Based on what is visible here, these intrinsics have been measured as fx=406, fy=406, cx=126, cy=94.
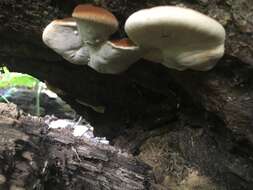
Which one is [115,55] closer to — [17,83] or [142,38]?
[142,38]

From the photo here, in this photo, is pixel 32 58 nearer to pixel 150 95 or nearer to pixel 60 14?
pixel 60 14

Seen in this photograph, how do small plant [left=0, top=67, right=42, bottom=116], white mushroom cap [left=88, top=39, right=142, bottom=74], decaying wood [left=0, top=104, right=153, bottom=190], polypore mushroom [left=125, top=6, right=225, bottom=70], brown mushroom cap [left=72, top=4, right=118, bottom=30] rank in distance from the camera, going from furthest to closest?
small plant [left=0, top=67, right=42, bottom=116]
decaying wood [left=0, top=104, right=153, bottom=190]
white mushroom cap [left=88, top=39, right=142, bottom=74]
brown mushroom cap [left=72, top=4, right=118, bottom=30]
polypore mushroom [left=125, top=6, right=225, bottom=70]

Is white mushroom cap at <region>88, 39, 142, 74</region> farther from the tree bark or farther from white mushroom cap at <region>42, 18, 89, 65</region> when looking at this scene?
the tree bark

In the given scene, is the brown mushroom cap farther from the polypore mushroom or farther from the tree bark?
the tree bark

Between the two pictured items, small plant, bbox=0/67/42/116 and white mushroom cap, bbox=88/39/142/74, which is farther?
small plant, bbox=0/67/42/116

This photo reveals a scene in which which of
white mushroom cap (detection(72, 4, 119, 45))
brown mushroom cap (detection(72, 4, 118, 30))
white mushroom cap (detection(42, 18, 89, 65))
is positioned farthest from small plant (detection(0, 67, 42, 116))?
brown mushroom cap (detection(72, 4, 118, 30))

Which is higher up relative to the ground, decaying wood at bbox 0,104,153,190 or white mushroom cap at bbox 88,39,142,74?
white mushroom cap at bbox 88,39,142,74

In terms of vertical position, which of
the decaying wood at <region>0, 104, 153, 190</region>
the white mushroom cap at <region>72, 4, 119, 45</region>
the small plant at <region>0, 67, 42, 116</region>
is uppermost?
the white mushroom cap at <region>72, 4, 119, 45</region>

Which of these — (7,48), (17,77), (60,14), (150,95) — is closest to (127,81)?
(150,95)

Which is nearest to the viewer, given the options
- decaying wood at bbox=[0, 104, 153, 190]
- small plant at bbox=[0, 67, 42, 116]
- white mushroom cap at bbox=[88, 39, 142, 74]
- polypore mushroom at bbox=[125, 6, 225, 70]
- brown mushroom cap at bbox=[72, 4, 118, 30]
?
polypore mushroom at bbox=[125, 6, 225, 70]
